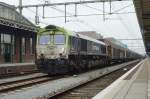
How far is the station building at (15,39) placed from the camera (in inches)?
1358

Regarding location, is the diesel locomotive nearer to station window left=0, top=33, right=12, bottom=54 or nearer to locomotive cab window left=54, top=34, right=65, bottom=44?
locomotive cab window left=54, top=34, right=65, bottom=44

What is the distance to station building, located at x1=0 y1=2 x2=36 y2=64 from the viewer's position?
34.5 m

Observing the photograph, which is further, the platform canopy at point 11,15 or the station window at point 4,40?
the station window at point 4,40

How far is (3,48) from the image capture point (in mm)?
37250

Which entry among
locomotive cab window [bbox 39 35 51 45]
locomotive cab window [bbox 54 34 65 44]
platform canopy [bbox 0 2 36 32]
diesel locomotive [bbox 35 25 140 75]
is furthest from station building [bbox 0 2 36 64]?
locomotive cab window [bbox 54 34 65 44]

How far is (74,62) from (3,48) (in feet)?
43.2

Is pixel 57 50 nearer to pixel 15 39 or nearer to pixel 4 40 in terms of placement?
pixel 4 40

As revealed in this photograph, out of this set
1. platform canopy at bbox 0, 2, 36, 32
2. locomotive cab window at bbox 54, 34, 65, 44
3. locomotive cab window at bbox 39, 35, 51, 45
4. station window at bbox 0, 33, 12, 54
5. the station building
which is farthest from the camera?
station window at bbox 0, 33, 12, 54

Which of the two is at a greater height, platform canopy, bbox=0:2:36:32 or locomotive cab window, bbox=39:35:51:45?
platform canopy, bbox=0:2:36:32

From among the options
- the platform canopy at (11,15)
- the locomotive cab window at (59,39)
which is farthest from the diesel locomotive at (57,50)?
Answer: the platform canopy at (11,15)

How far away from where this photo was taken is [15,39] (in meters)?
38.2

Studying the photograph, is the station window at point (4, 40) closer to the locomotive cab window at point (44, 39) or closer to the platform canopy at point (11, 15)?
the platform canopy at point (11, 15)

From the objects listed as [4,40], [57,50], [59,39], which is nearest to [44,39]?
[59,39]

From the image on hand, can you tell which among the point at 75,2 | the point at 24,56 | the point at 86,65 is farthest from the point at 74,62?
the point at 24,56
